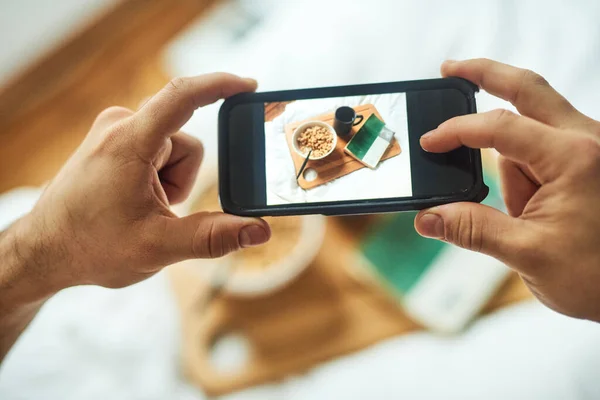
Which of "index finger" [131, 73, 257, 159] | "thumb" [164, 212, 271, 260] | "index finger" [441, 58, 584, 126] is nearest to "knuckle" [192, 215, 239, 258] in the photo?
"thumb" [164, 212, 271, 260]

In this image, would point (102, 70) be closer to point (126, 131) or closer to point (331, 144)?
point (126, 131)

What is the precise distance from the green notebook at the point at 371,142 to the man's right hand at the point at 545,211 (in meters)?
0.05

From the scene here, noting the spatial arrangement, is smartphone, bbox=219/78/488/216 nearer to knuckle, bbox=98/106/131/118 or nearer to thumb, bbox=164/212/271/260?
thumb, bbox=164/212/271/260

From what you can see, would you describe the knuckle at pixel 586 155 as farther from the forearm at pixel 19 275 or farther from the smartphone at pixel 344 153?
the forearm at pixel 19 275

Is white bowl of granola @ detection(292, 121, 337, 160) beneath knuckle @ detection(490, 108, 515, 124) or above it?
beneath

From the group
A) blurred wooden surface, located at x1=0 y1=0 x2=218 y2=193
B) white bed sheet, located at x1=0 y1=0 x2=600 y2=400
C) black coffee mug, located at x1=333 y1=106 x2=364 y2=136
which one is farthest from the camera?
blurred wooden surface, located at x1=0 y1=0 x2=218 y2=193

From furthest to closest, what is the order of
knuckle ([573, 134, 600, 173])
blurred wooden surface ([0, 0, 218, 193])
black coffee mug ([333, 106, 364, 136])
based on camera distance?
blurred wooden surface ([0, 0, 218, 193])
black coffee mug ([333, 106, 364, 136])
knuckle ([573, 134, 600, 173])

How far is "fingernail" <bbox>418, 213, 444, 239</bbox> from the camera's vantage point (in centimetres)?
54

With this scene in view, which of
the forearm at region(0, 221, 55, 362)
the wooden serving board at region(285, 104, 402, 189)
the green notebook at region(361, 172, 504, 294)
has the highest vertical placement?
the wooden serving board at region(285, 104, 402, 189)

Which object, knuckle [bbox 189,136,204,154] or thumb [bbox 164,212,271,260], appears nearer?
thumb [bbox 164,212,271,260]

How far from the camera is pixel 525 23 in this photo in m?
0.80

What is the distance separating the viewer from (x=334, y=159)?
0.59m

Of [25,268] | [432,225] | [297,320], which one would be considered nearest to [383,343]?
[297,320]

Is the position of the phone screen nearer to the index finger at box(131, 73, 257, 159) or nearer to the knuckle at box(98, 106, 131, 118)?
the index finger at box(131, 73, 257, 159)
